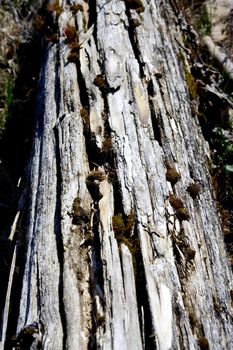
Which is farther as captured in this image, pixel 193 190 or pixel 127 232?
pixel 193 190

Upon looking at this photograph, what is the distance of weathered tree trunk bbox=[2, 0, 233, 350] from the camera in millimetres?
2572

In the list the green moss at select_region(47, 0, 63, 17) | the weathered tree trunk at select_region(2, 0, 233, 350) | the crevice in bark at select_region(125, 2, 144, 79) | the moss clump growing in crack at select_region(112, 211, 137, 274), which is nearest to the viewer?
the weathered tree trunk at select_region(2, 0, 233, 350)

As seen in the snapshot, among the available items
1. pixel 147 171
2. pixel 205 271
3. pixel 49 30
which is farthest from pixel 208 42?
pixel 205 271

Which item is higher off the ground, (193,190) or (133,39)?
(133,39)

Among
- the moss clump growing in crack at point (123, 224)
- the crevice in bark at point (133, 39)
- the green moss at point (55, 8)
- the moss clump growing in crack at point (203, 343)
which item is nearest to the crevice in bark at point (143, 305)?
the moss clump growing in crack at point (123, 224)

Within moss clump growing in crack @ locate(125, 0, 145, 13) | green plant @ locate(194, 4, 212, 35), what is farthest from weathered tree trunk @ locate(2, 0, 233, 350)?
green plant @ locate(194, 4, 212, 35)

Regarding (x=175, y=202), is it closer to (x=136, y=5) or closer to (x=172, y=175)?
(x=172, y=175)

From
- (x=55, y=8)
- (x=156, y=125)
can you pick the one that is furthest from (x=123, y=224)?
(x=55, y=8)

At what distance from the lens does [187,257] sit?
114 inches

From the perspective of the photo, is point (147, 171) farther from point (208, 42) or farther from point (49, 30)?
point (208, 42)

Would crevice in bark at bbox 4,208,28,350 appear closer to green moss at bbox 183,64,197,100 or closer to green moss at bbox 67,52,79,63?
green moss at bbox 67,52,79,63

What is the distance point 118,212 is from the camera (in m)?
3.00

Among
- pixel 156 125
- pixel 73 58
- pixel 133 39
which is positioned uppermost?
pixel 133 39

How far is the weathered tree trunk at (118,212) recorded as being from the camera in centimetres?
257
